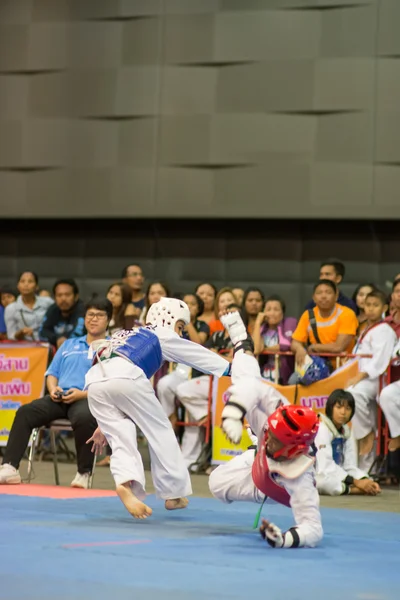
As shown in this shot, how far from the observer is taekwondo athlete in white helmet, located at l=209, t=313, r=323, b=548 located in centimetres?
473

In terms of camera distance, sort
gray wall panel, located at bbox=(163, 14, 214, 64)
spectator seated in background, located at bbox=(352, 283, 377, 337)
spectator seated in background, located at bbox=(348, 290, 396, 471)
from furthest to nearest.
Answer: gray wall panel, located at bbox=(163, 14, 214, 64)
spectator seated in background, located at bbox=(352, 283, 377, 337)
spectator seated in background, located at bbox=(348, 290, 396, 471)

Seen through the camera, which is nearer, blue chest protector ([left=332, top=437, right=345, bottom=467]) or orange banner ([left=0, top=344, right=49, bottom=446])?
blue chest protector ([left=332, top=437, right=345, bottom=467])

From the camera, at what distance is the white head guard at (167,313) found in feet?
19.8

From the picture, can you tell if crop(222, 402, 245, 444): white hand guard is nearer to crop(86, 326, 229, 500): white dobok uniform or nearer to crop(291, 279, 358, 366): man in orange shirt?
crop(86, 326, 229, 500): white dobok uniform

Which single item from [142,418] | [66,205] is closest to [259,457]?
[142,418]

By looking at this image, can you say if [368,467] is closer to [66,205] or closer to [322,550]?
[322,550]

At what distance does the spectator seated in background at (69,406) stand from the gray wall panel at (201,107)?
5543mm

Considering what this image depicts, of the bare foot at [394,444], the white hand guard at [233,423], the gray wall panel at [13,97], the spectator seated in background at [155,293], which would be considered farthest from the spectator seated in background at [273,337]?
the gray wall panel at [13,97]

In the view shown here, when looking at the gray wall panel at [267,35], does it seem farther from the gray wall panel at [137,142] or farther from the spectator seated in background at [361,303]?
the spectator seated in background at [361,303]

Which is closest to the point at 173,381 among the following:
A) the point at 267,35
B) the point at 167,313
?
the point at 167,313

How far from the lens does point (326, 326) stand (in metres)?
8.82

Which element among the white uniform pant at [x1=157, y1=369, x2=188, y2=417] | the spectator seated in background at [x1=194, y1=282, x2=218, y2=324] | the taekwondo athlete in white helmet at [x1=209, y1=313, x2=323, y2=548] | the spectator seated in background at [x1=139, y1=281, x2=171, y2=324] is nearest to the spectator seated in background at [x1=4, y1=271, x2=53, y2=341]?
the spectator seated in background at [x1=139, y1=281, x2=171, y2=324]

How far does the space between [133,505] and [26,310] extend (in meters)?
5.48

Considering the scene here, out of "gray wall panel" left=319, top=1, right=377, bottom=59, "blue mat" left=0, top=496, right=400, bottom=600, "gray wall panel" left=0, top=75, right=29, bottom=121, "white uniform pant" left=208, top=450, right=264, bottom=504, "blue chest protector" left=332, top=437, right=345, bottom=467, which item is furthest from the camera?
"gray wall panel" left=0, top=75, right=29, bottom=121
